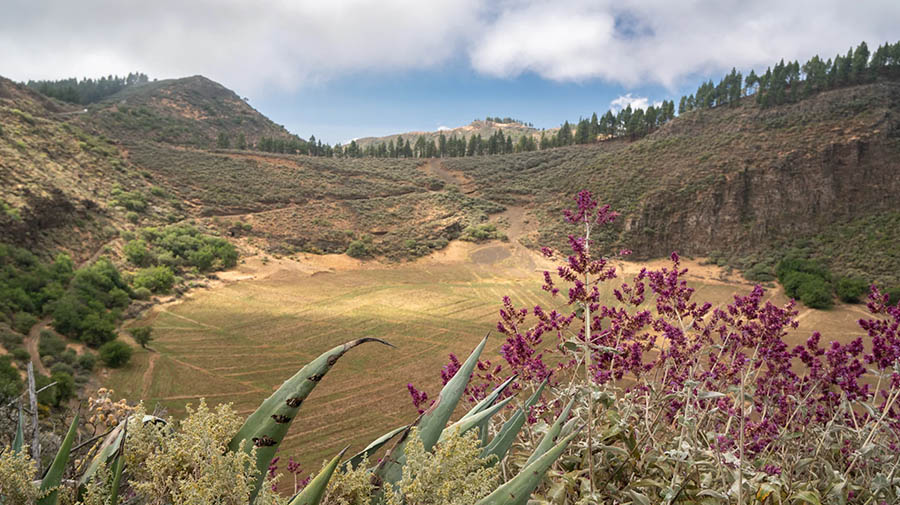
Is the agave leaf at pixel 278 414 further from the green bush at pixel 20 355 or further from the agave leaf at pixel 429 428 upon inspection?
the green bush at pixel 20 355

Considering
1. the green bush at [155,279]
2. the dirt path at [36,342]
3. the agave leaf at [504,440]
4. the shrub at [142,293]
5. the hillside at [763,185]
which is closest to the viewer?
the agave leaf at [504,440]

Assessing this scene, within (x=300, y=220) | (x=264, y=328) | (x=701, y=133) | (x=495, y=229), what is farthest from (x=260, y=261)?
(x=701, y=133)

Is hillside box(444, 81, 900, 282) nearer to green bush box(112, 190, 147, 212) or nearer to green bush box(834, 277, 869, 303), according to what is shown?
green bush box(834, 277, 869, 303)

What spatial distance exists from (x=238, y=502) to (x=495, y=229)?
32847 mm

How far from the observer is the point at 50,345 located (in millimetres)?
11586

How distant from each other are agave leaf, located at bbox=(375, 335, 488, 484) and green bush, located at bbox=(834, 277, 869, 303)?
2501cm

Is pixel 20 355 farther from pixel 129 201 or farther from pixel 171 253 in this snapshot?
pixel 129 201

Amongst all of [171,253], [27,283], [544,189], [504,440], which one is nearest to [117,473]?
[504,440]

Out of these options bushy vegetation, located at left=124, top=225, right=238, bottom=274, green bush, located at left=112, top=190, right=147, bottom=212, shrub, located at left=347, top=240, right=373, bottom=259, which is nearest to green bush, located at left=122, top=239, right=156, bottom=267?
bushy vegetation, located at left=124, top=225, right=238, bottom=274

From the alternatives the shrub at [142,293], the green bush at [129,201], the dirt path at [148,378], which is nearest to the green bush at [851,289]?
the dirt path at [148,378]

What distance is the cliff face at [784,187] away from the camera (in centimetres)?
2856

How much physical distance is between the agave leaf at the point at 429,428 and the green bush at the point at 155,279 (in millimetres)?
21282

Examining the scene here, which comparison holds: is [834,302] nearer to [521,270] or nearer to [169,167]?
[521,270]

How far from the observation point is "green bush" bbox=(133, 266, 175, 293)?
18562mm
